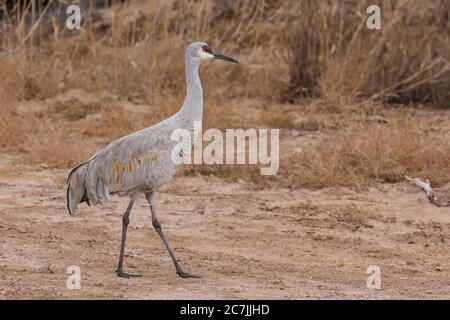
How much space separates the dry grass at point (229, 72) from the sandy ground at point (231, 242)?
0.69m

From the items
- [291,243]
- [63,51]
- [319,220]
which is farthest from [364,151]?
[63,51]

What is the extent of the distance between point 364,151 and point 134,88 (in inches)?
141

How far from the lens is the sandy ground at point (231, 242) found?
602 cm

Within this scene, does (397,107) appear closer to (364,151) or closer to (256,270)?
(364,151)

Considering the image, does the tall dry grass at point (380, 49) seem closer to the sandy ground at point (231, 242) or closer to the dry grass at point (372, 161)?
the dry grass at point (372, 161)

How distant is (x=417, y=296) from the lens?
5949mm

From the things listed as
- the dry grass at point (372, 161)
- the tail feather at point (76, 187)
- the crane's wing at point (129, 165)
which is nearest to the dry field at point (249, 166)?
the dry grass at point (372, 161)

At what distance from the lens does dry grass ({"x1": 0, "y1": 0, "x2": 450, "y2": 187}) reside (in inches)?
400

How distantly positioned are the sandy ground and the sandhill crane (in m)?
0.41

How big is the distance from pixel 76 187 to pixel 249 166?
3068 millimetres

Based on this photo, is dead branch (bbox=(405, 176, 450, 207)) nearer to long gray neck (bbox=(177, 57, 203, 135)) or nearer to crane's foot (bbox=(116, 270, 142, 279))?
long gray neck (bbox=(177, 57, 203, 135))

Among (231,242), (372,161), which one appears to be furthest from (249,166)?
(231,242)

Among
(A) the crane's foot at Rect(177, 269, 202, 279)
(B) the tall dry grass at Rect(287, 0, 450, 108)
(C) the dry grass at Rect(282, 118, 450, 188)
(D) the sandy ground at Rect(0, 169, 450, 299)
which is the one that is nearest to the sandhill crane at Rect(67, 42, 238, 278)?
(A) the crane's foot at Rect(177, 269, 202, 279)

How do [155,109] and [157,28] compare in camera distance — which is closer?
[155,109]
